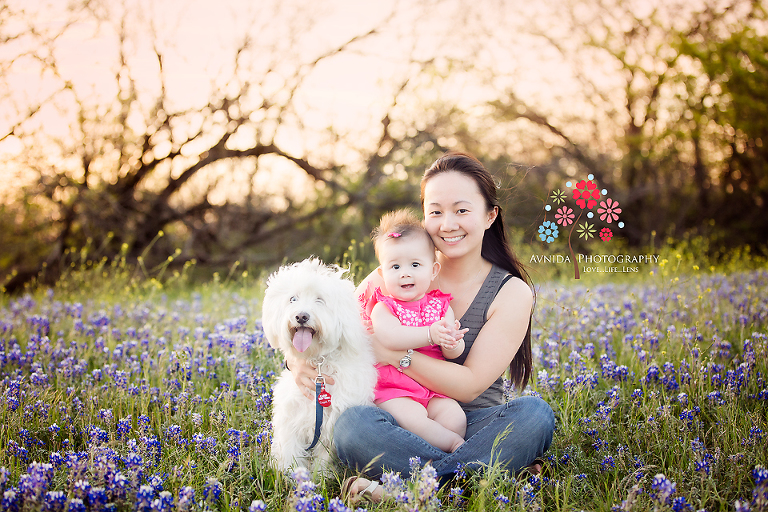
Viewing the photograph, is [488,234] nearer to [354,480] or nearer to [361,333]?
[361,333]

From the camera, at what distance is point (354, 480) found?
2.55m

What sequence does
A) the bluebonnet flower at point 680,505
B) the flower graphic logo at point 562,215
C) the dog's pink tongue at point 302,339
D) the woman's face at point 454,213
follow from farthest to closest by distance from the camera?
the flower graphic logo at point 562,215, the woman's face at point 454,213, the dog's pink tongue at point 302,339, the bluebonnet flower at point 680,505

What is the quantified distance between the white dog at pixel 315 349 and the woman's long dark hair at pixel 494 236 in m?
0.95

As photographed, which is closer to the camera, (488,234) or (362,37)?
(488,234)

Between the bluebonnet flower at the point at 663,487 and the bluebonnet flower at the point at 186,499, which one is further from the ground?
the bluebonnet flower at the point at 186,499

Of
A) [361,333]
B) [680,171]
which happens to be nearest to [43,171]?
[361,333]

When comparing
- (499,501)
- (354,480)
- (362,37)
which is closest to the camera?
(499,501)

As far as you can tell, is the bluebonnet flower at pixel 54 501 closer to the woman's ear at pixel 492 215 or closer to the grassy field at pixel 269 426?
the grassy field at pixel 269 426

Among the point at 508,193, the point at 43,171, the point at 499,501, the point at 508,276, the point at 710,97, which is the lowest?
the point at 499,501

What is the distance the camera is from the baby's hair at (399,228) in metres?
2.88

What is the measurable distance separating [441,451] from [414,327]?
63cm

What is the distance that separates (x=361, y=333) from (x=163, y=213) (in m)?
7.49

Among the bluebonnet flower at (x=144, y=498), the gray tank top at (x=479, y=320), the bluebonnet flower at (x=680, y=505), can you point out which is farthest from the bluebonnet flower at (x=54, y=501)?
the bluebonnet flower at (x=680, y=505)

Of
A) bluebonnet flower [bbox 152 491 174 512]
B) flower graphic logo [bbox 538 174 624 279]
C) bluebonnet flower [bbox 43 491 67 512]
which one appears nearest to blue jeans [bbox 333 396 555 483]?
bluebonnet flower [bbox 152 491 174 512]
